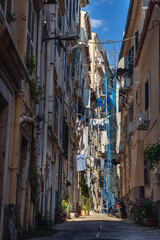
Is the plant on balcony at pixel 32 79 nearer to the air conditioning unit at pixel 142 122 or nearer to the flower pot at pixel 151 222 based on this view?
the flower pot at pixel 151 222

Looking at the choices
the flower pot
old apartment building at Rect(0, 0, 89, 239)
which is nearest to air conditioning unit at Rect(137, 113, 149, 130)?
old apartment building at Rect(0, 0, 89, 239)

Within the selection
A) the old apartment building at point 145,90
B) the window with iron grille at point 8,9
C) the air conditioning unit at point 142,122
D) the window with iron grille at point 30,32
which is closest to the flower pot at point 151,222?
the old apartment building at point 145,90

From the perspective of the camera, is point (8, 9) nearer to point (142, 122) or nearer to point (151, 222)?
point (151, 222)

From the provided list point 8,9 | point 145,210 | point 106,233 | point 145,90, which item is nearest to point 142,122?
point 145,90

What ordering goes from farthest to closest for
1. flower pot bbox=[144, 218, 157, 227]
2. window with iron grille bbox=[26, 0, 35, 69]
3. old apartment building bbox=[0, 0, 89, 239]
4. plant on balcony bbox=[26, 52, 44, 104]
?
flower pot bbox=[144, 218, 157, 227]
window with iron grille bbox=[26, 0, 35, 69]
plant on balcony bbox=[26, 52, 44, 104]
old apartment building bbox=[0, 0, 89, 239]

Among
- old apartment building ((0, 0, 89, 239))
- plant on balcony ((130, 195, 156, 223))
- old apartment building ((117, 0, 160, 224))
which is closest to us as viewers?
old apartment building ((0, 0, 89, 239))

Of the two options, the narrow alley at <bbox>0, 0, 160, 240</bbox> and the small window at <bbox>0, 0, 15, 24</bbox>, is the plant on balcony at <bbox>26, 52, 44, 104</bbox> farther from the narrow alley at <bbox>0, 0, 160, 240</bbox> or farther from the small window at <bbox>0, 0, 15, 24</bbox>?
the small window at <bbox>0, 0, 15, 24</bbox>

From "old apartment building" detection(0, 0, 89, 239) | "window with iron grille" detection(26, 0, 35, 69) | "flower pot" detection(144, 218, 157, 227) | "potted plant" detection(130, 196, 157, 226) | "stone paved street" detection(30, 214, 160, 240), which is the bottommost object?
"stone paved street" detection(30, 214, 160, 240)

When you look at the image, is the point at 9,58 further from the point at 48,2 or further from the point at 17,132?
the point at 48,2

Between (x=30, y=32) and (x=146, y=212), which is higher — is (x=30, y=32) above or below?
above

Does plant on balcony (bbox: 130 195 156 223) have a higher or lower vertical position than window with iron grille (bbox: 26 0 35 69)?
lower

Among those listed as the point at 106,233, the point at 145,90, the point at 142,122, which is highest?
the point at 145,90

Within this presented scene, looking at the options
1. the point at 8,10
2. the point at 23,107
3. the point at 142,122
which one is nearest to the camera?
the point at 8,10

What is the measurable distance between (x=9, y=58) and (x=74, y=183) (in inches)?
843
